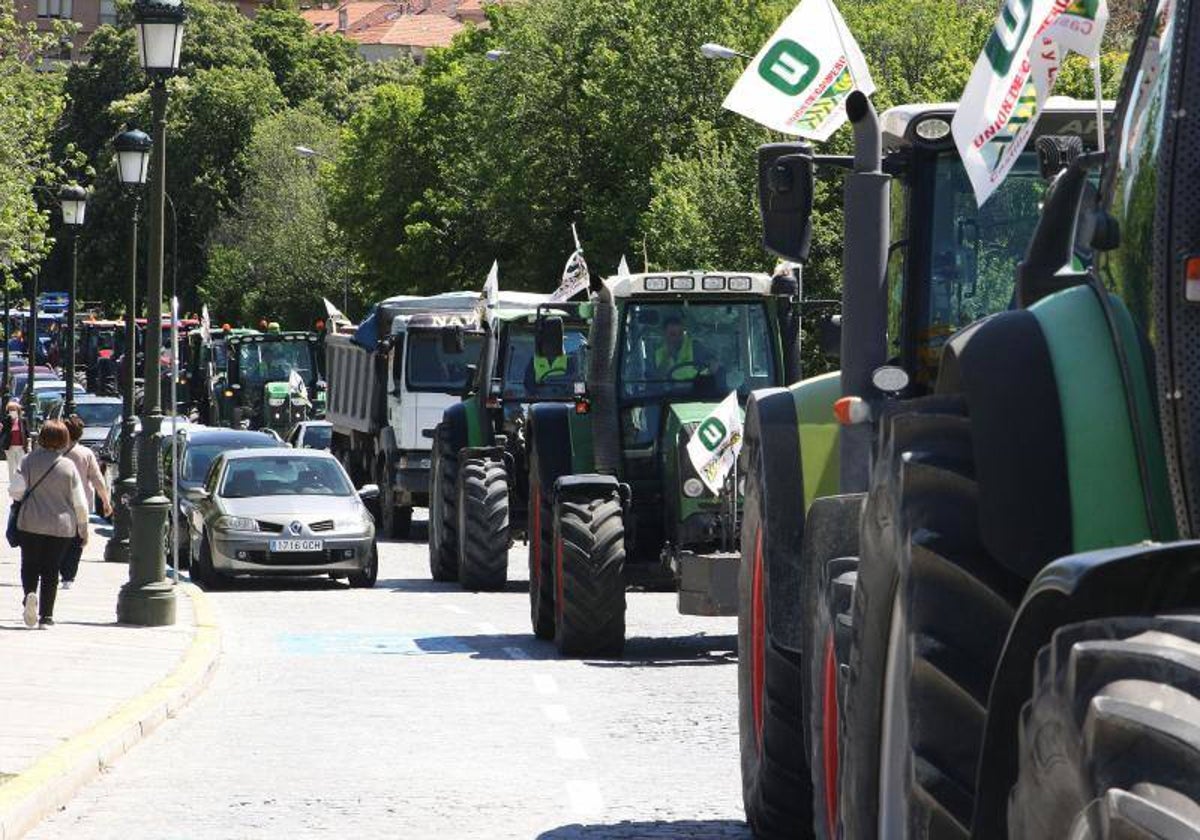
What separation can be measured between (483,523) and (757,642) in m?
14.7

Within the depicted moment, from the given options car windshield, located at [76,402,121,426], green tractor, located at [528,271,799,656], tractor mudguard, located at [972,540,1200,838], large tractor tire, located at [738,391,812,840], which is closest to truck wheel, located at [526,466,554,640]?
green tractor, located at [528,271,799,656]

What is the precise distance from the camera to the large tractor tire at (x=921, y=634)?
4418 millimetres

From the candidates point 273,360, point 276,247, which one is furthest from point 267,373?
point 276,247

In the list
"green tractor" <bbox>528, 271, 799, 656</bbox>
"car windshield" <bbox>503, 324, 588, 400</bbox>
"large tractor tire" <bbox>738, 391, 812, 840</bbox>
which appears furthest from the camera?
"car windshield" <bbox>503, 324, 588, 400</bbox>

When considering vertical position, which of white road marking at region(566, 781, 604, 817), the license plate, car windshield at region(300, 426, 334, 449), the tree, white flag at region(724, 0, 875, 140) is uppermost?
the tree

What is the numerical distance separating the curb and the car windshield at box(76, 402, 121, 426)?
126 feet

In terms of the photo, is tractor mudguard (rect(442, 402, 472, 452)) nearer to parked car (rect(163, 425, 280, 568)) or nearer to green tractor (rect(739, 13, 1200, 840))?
parked car (rect(163, 425, 280, 568))

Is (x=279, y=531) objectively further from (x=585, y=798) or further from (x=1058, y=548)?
(x=1058, y=548)

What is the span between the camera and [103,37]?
107 metres

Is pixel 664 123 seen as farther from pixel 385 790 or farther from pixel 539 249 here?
pixel 385 790

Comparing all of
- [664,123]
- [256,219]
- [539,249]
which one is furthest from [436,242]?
[256,219]

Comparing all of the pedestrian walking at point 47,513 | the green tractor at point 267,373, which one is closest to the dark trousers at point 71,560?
the pedestrian walking at point 47,513

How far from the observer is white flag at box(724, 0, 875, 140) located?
11914mm

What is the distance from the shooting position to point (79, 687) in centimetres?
1481
